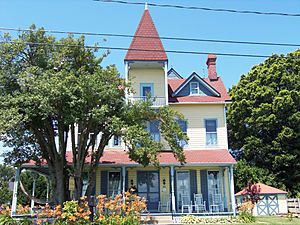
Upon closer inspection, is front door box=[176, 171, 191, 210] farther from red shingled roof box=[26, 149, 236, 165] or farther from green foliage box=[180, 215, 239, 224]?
green foliage box=[180, 215, 239, 224]

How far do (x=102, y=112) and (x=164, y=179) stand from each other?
29.5 feet

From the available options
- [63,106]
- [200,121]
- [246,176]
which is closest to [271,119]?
[246,176]

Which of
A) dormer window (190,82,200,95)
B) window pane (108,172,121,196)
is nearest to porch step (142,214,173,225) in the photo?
window pane (108,172,121,196)

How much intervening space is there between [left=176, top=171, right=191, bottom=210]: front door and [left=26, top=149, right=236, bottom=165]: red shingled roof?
140cm

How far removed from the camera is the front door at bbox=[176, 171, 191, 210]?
70.9 feet

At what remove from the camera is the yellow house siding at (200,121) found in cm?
2328

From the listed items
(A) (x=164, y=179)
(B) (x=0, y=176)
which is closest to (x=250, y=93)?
(A) (x=164, y=179)

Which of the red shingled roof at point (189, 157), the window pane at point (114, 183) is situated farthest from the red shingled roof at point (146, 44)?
the window pane at point (114, 183)

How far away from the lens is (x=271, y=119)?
31531mm

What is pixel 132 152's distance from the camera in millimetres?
Answer: 15633

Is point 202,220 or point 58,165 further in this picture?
point 202,220

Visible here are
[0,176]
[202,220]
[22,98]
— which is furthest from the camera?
[0,176]

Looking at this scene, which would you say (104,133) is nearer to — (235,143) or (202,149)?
(202,149)

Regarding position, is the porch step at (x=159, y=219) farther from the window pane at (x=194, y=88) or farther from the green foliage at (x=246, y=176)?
the green foliage at (x=246, y=176)
